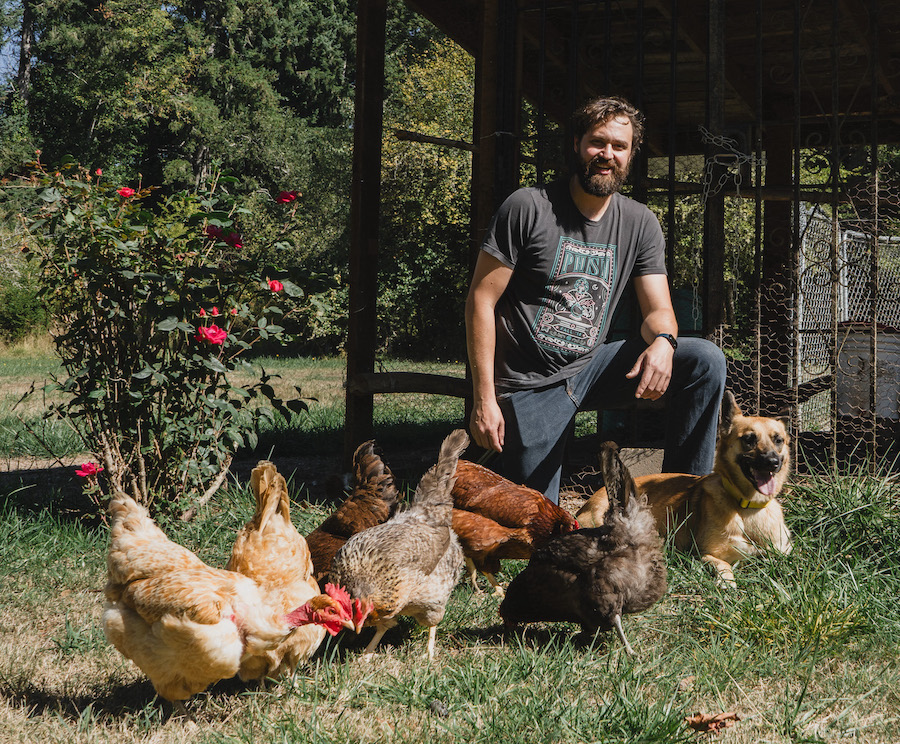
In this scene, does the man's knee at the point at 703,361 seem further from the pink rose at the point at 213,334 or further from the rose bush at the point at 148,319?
the pink rose at the point at 213,334

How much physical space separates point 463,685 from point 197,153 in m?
29.1

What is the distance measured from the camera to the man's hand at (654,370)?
12.8ft

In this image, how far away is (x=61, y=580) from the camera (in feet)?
13.4

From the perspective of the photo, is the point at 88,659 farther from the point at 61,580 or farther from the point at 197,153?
the point at 197,153

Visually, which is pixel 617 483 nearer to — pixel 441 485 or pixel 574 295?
pixel 441 485

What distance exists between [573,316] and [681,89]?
498 cm

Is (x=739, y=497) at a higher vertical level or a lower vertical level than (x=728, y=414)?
lower

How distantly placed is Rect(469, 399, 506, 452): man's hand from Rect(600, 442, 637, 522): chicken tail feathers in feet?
2.17

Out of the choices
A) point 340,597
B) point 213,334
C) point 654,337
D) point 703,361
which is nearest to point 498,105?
point 654,337

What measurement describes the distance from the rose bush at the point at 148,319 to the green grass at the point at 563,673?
0.86m

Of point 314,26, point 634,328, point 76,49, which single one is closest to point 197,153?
point 76,49

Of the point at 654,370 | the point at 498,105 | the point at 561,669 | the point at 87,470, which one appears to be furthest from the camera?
the point at 498,105

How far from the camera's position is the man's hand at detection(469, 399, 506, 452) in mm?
3926

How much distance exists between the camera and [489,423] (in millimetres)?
3924
